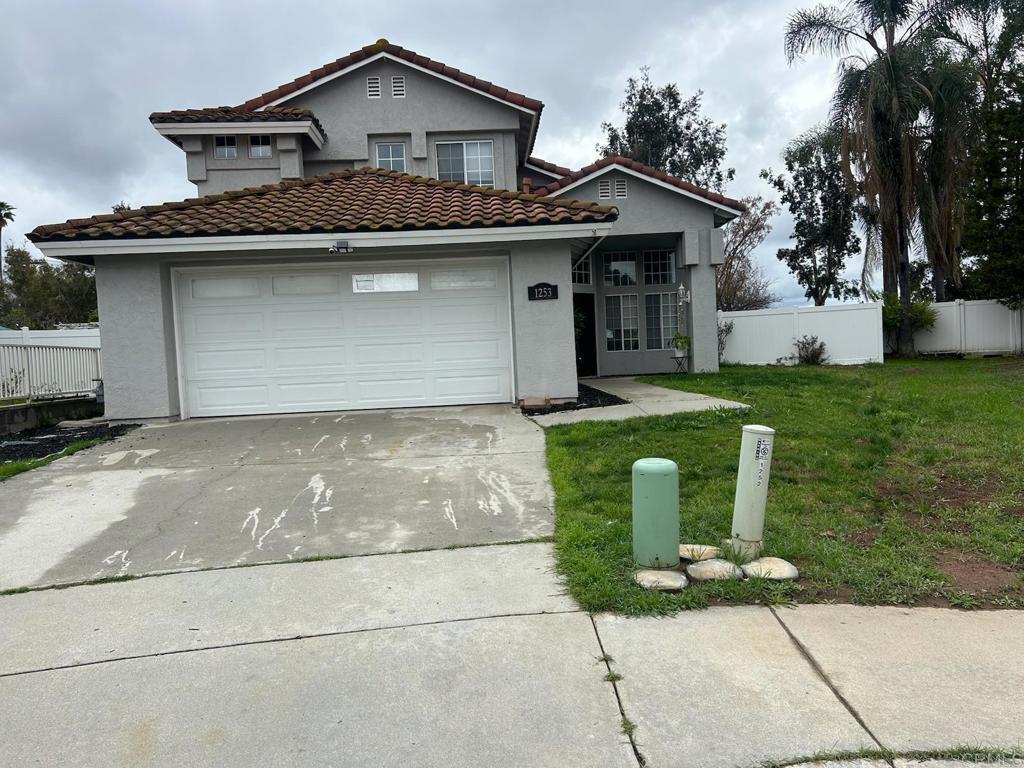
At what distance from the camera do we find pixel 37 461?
791 centimetres

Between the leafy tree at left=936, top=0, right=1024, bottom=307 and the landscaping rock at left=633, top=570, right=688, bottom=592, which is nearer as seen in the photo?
the landscaping rock at left=633, top=570, right=688, bottom=592

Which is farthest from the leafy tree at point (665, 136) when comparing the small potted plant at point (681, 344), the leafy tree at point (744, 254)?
the small potted plant at point (681, 344)

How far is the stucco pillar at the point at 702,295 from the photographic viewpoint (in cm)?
1589

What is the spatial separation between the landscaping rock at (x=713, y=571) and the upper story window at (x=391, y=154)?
13.3m

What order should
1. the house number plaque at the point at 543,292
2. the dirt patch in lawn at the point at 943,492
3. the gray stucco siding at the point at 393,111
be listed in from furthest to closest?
the gray stucco siding at the point at 393,111
the house number plaque at the point at 543,292
the dirt patch in lawn at the point at 943,492

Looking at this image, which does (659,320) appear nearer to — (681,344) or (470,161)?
(681,344)

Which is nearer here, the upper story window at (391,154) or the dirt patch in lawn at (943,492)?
the dirt patch in lawn at (943,492)

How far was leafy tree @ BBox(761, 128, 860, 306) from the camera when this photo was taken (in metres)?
31.2

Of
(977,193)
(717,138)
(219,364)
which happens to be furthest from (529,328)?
(717,138)

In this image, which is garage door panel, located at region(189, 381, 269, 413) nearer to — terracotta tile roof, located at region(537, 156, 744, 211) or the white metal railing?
the white metal railing

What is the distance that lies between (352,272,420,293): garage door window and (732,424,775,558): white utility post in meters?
7.60

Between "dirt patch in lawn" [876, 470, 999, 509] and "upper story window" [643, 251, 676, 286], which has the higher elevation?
"upper story window" [643, 251, 676, 286]

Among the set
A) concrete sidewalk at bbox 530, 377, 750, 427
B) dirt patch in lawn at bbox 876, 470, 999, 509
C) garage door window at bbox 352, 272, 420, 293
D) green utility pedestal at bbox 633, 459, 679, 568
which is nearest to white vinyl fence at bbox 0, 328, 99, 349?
garage door window at bbox 352, 272, 420, 293

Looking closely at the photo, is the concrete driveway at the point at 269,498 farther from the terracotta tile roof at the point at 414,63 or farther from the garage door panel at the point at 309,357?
the terracotta tile roof at the point at 414,63
